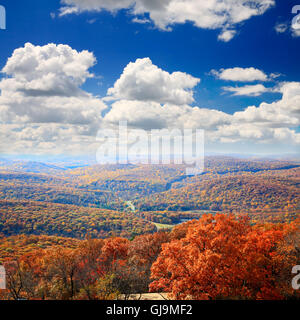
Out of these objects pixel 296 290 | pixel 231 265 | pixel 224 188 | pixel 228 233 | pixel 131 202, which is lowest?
pixel 131 202

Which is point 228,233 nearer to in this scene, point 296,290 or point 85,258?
point 296,290

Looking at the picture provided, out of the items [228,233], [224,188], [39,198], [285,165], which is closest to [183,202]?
[224,188]

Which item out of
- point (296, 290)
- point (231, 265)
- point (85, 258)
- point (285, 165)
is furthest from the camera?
point (285, 165)

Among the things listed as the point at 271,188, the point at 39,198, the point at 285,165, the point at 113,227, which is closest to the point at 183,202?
the point at 271,188

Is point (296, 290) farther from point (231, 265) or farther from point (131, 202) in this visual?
point (131, 202)

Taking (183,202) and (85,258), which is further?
(183,202)
